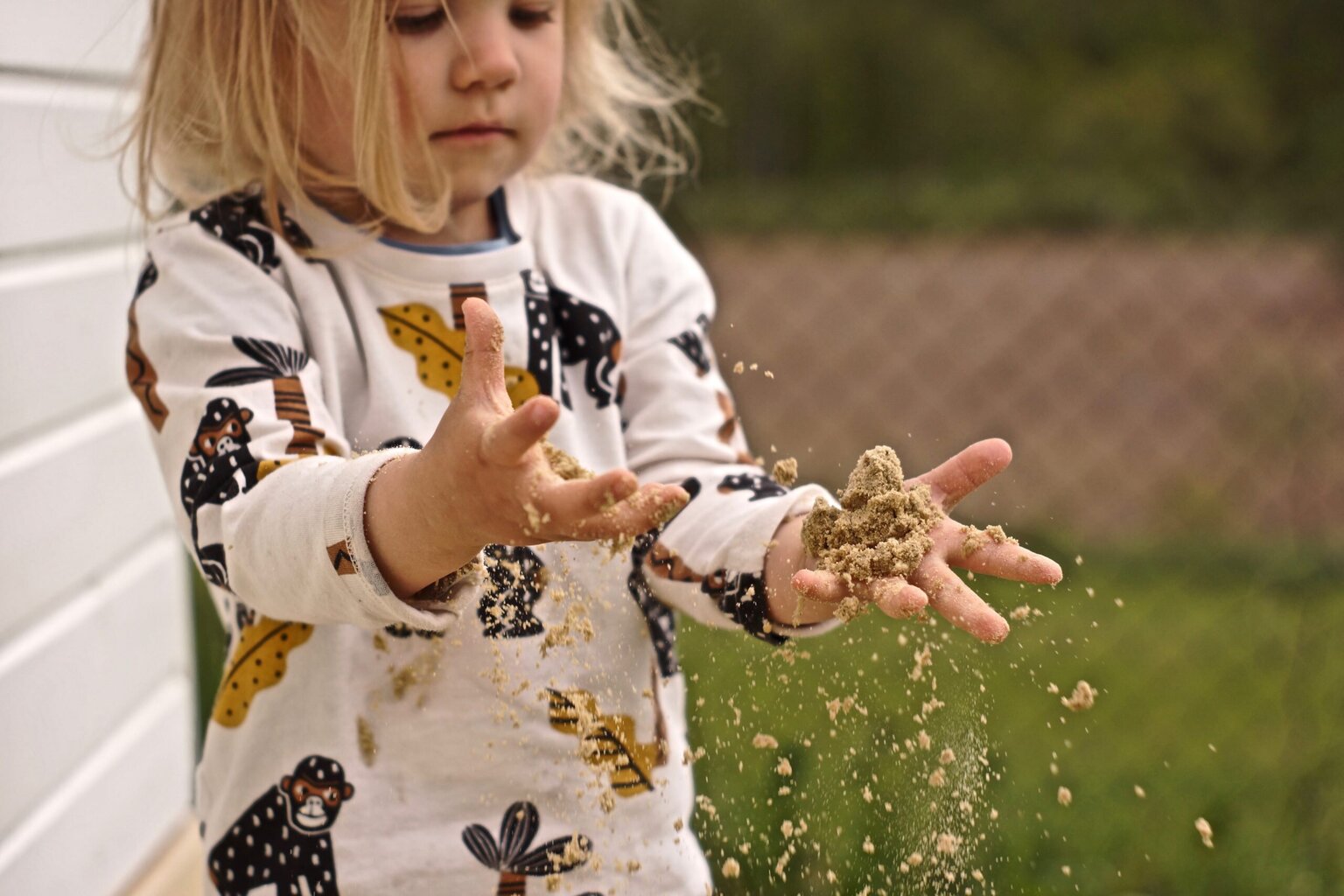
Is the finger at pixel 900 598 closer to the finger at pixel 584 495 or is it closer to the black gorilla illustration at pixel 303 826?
the finger at pixel 584 495

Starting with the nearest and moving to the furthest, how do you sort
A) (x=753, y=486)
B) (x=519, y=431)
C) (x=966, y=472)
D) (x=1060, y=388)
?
(x=519, y=431) → (x=966, y=472) → (x=753, y=486) → (x=1060, y=388)

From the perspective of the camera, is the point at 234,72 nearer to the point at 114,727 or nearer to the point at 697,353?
the point at 697,353

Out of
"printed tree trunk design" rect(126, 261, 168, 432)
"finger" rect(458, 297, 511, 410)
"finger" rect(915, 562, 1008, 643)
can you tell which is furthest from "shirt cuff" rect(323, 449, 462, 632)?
"finger" rect(915, 562, 1008, 643)

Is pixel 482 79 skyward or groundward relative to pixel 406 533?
skyward

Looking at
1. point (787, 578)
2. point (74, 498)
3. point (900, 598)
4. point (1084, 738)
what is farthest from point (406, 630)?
point (1084, 738)

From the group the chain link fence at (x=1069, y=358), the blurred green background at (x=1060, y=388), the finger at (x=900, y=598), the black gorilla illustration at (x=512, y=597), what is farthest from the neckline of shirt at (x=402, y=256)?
the chain link fence at (x=1069, y=358)

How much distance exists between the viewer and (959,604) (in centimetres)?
94

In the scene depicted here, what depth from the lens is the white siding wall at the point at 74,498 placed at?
1359 millimetres

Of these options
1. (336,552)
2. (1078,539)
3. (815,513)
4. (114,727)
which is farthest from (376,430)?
(1078,539)

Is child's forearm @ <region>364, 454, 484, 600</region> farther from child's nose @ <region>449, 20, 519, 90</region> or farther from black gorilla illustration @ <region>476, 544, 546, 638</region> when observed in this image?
child's nose @ <region>449, 20, 519, 90</region>

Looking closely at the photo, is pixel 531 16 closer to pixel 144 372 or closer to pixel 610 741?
pixel 144 372

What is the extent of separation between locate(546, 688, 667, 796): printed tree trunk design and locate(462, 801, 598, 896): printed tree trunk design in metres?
0.06

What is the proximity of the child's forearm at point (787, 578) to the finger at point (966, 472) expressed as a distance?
127 mm

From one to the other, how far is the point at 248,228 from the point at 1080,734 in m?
1.85
